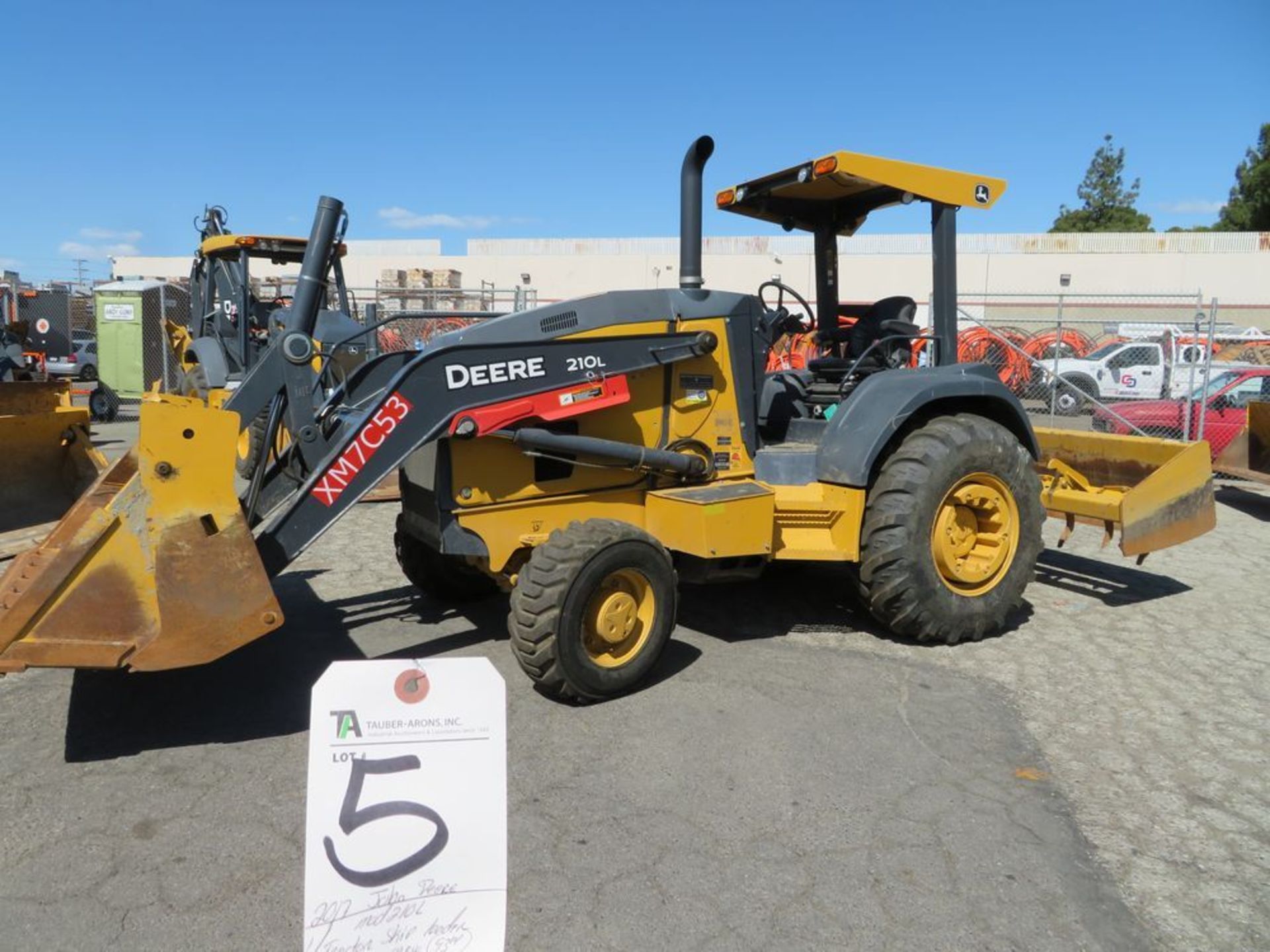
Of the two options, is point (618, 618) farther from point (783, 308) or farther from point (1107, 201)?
point (1107, 201)

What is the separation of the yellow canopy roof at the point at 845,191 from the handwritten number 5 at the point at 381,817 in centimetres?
405

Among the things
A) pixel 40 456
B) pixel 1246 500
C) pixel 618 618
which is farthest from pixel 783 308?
pixel 1246 500

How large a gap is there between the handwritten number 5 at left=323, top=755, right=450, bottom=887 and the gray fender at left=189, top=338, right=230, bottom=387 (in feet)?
32.2

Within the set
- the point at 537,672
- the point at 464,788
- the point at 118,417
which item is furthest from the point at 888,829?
the point at 118,417

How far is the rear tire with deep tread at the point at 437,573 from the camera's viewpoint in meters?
5.68

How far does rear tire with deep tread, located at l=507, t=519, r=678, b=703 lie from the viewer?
4.09 metres

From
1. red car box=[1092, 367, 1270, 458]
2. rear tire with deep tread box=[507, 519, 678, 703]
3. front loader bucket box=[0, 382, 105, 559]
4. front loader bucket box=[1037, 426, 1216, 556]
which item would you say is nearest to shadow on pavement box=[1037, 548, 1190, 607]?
front loader bucket box=[1037, 426, 1216, 556]

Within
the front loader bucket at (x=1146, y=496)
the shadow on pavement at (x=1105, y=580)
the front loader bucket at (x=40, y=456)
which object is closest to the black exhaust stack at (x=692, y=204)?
the front loader bucket at (x=1146, y=496)

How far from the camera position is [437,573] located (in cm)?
572

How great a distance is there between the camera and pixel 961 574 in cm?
531

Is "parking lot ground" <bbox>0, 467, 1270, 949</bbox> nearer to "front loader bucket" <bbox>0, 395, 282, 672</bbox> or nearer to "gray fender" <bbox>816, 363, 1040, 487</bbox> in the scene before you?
"front loader bucket" <bbox>0, 395, 282, 672</bbox>

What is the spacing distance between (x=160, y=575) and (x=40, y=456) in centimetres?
475

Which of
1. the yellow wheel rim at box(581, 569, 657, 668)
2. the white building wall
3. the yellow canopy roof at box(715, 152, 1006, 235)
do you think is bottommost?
the yellow wheel rim at box(581, 569, 657, 668)

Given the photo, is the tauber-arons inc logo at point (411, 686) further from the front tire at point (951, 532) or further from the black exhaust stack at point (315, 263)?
the front tire at point (951, 532)
